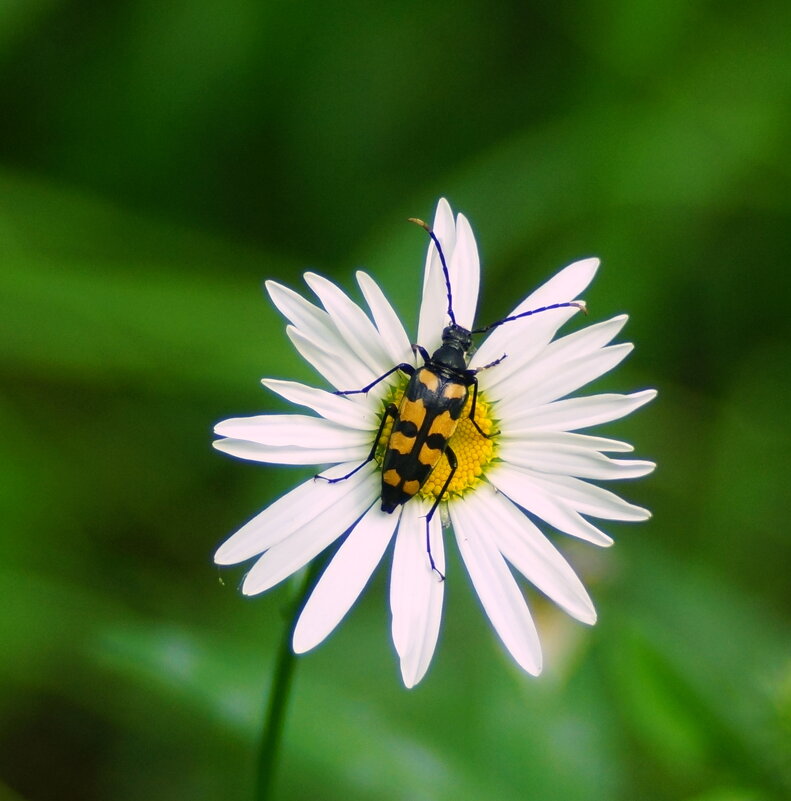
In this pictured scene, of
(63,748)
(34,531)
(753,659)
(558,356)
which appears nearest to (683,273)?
(753,659)

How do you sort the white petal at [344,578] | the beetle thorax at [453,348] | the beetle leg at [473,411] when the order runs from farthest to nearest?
the beetle leg at [473,411] < the beetle thorax at [453,348] < the white petal at [344,578]

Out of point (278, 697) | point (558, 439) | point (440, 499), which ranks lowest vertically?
point (278, 697)

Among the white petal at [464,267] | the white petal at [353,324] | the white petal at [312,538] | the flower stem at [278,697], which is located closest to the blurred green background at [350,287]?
the flower stem at [278,697]

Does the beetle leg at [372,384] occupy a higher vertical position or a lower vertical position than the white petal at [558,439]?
higher

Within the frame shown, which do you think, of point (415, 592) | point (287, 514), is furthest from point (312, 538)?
point (415, 592)

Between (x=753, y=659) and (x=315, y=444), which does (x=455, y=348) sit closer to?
(x=315, y=444)

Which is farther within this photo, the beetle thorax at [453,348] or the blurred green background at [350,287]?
the blurred green background at [350,287]

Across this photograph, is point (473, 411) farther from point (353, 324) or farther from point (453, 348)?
point (353, 324)

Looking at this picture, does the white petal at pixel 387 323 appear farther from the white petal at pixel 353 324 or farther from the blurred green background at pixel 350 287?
the blurred green background at pixel 350 287
